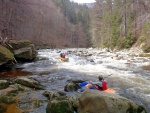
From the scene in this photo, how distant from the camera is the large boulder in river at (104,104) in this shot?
227 inches

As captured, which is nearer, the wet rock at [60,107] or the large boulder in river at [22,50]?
the wet rock at [60,107]

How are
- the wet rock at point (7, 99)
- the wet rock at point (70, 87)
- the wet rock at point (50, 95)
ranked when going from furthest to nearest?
1. the wet rock at point (70, 87)
2. the wet rock at point (50, 95)
3. the wet rock at point (7, 99)

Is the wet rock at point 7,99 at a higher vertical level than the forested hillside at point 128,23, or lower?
lower

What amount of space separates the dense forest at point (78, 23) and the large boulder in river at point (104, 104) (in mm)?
4602

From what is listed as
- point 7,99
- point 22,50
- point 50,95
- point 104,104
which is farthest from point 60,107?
point 22,50

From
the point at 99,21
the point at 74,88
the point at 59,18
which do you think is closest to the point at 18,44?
the point at 74,88

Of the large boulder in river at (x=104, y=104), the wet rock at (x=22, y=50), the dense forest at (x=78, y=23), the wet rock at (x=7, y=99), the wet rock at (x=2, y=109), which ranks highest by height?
the dense forest at (x=78, y=23)

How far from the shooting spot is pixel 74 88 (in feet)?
31.1

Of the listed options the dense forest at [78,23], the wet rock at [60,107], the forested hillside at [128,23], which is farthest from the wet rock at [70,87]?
the forested hillside at [128,23]

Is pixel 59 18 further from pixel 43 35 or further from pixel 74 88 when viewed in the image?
pixel 74 88

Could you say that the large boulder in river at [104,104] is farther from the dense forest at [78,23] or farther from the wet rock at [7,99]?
the dense forest at [78,23]

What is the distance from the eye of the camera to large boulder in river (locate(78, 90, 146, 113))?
5.78 meters

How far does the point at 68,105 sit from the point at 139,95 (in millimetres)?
3640

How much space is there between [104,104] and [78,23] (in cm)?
7925
